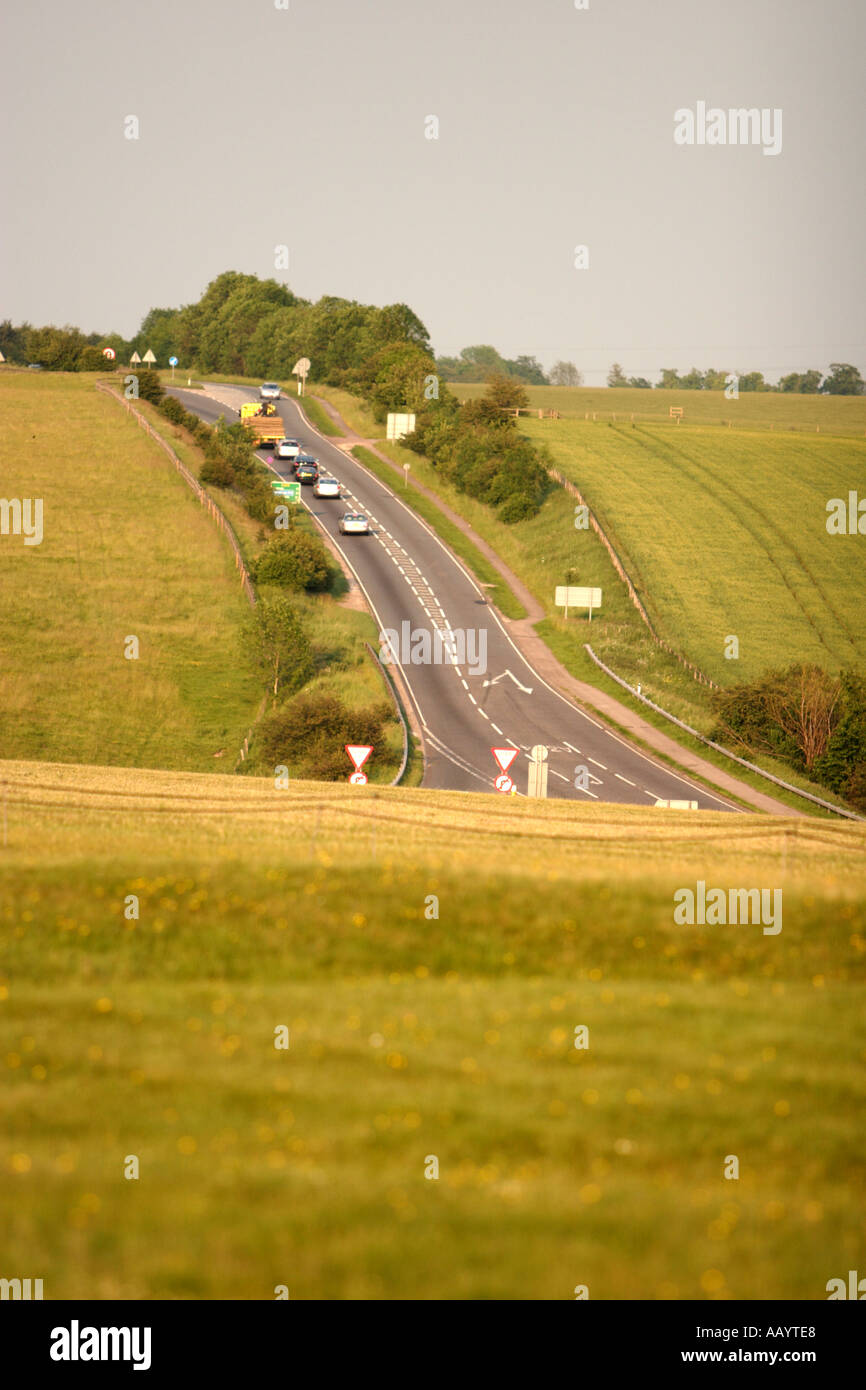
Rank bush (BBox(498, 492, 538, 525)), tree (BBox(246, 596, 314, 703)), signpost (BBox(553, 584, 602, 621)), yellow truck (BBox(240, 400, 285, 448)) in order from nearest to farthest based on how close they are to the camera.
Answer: tree (BBox(246, 596, 314, 703)) < signpost (BBox(553, 584, 602, 621)) < bush (BBox(498, 492, 538, 525)) < yellow truck (BBox(240, 400, 285, 448))

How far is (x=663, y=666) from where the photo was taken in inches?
2598

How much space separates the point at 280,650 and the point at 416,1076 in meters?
43.2

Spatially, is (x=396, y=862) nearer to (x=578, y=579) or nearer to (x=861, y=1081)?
(x=861, y=1081)

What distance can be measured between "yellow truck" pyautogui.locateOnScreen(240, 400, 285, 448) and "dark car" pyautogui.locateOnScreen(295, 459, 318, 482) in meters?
11.0

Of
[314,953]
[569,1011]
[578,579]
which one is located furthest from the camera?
[578,579]

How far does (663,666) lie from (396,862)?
48.0 meters

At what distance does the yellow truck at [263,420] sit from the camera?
108 metres

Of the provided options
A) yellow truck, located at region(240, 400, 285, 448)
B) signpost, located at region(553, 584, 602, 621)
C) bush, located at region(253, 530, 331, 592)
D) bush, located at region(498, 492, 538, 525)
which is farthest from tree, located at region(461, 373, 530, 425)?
bush, located at region(253, 530, 331, 592)

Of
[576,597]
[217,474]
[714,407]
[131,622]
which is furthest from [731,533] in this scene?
[714,407]

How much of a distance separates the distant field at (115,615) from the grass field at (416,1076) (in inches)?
1120

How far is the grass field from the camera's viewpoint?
33.9 feet

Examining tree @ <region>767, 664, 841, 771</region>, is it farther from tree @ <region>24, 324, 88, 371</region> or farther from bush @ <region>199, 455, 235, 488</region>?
tree @ <region>24, 324, 88, 371</region>

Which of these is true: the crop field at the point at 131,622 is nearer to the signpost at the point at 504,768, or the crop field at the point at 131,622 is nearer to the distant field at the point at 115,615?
the distant field at the point at 115,615

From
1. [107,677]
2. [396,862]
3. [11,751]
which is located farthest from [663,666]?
[396,862]
